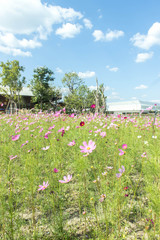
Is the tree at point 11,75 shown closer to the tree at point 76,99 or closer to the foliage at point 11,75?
the foliage at point 11,75

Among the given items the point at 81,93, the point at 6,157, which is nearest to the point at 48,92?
the point at 81,93

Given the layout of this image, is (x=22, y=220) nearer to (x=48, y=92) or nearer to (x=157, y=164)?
(x=157, y=164)

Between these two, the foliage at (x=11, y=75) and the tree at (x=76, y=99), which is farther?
the tree at (x=76, y=99)

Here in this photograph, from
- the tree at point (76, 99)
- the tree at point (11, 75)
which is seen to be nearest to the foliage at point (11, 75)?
the tree at point (11, 75)

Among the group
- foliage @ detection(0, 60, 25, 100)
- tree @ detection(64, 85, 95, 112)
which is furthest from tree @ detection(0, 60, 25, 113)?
tree @ detection(64, 85, 95, 112)

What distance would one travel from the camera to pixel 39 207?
1.31 meters

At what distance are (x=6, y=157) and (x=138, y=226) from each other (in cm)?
121

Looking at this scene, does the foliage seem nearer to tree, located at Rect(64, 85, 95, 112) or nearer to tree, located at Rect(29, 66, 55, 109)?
tree, located at Rect(29, 66, 55, 109)

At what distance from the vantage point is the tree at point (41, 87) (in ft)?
74.7

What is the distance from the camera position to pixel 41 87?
74.1ft

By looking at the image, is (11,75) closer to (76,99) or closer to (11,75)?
(11,75)

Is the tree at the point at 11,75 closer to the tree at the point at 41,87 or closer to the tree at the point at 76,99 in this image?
the tree at the point at 41,87

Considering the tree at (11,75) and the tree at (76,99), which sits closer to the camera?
the tree at (11,75)

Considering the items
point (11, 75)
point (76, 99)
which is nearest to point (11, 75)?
point (11, 75)
